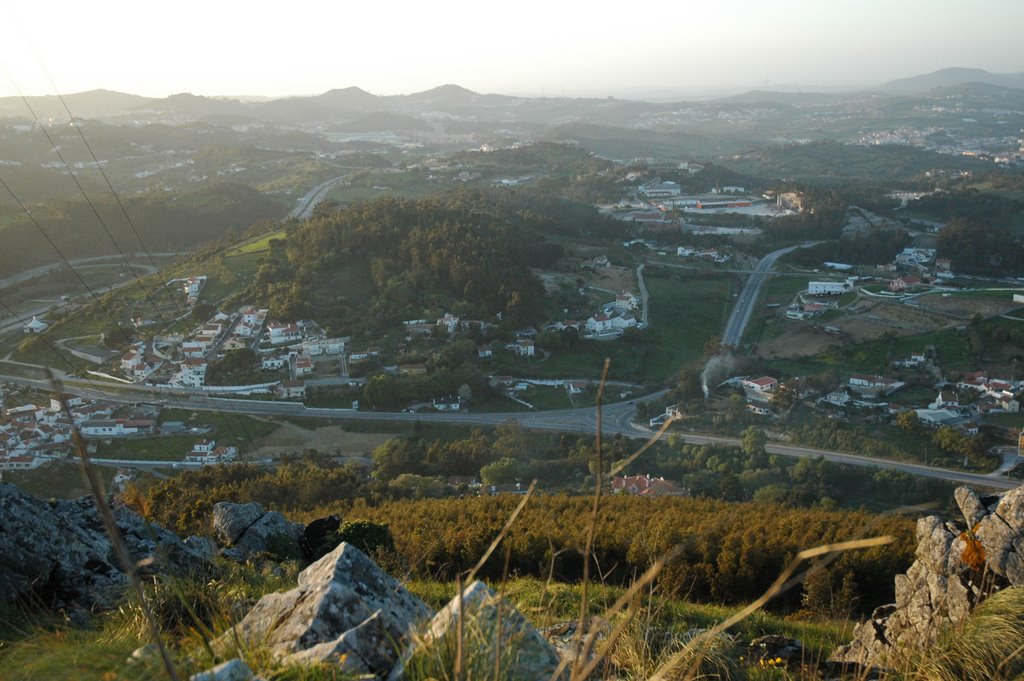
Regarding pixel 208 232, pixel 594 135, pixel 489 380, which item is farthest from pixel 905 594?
pixel 594 135

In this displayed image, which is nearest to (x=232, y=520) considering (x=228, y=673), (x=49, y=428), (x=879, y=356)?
(x=228, y=673)


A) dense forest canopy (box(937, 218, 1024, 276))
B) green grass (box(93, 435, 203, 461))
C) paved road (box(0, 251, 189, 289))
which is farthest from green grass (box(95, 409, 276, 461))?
dense forest canopy (box(937, 218, 1024, 276))

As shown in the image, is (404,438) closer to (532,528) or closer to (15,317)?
(532,528)

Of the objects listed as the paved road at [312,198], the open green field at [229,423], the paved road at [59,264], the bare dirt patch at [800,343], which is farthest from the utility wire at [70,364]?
the bare dirt patch at [800,343]

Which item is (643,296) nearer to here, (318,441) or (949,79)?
(318,441)

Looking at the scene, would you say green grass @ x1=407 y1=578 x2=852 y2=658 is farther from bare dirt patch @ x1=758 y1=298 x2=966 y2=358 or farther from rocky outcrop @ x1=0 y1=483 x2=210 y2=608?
bare dirt patch @ x1=758 y1=298 x2=966 y2=358

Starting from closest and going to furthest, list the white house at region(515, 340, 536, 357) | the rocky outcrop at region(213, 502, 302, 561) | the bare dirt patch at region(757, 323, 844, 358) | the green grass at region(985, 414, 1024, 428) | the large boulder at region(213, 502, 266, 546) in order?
the rocky outcrop at region(213, 502, 302, 561) < the large boulder at region(213, 502, 266, 546) < the green grass at region(985, 414, 1024, 428) < the bare dirt patch at region(757, 323, 844, 358) < the white house at region(515, 340, 536, 357)
